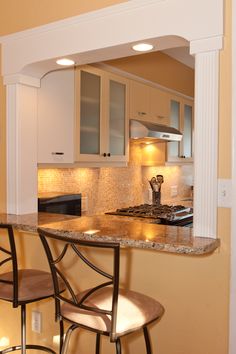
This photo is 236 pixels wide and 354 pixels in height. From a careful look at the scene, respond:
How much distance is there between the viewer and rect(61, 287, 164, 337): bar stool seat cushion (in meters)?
1.59

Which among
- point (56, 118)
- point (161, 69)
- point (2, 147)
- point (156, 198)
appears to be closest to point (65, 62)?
point (56, 118)

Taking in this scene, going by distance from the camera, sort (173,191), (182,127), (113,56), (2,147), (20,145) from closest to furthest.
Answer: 1. (113,56)
2. (20,145)
3. (2,147)
4. (182,127)
5. (173,191)

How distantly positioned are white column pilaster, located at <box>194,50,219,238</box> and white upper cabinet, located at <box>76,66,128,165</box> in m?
1.39

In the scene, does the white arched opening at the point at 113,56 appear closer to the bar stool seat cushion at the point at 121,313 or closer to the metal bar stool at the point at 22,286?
the bar stool seat cushion at the point at 121,313

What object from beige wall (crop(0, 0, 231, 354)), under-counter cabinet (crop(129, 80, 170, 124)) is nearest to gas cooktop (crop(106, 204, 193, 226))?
under-counter cabinet (crop(129, 80, 170, 124))

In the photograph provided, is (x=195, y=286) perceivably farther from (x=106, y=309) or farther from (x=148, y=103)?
(x=148, y=103)

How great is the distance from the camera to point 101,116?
3.33m

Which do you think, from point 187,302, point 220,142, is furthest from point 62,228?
point 220,142

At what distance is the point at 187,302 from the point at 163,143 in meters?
2.73

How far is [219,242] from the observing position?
178 cm

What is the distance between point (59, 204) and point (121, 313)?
1444 mm

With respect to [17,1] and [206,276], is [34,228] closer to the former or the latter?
[206,276]

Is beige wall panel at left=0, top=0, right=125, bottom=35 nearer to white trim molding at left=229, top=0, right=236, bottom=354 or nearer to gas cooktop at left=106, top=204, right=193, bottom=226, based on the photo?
white trim molding at left=229, top=0, right=236, bottom=354

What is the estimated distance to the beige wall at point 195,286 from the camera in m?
1.78
